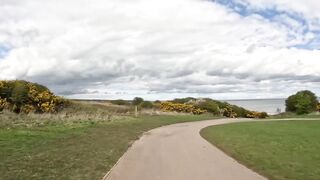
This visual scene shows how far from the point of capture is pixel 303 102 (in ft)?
222

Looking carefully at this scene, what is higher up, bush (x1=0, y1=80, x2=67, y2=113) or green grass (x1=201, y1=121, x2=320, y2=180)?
bush (x1=0, y1=80, x2=67, y2=113)

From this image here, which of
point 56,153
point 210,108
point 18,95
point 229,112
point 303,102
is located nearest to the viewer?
point 56,153

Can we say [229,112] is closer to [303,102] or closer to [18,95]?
[303,102]

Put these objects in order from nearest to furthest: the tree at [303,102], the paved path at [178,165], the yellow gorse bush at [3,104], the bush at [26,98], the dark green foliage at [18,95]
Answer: the paved path at [178,165], the yellow gorse bush at [3,104], the bush at [26,98], the dark green foliage at [18,95], the tree at [303,102]

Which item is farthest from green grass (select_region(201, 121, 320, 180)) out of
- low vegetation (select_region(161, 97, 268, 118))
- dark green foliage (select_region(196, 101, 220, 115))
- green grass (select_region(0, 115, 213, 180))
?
dark green foliage (select_region(196, 101, 220, 115))

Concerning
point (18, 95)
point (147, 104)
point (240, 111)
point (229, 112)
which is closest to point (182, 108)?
point (147, 104)

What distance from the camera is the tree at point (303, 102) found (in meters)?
67.1

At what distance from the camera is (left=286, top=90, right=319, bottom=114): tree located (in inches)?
2640

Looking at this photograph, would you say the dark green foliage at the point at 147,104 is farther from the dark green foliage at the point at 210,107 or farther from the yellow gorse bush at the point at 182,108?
the dark green foliage at the point at 210,107

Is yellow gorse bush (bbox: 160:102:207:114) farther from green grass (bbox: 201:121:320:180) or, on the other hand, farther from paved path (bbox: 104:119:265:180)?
paved path (bbox: 104:119:265:180)

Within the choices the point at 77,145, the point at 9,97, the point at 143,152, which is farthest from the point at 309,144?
the point at 9,97

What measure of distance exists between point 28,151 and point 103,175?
3.83m

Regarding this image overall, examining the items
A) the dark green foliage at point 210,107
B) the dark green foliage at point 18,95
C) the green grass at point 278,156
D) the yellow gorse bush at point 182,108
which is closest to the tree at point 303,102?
the dark green foliage at point 210,107

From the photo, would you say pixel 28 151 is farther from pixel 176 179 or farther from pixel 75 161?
pixel 176 179
